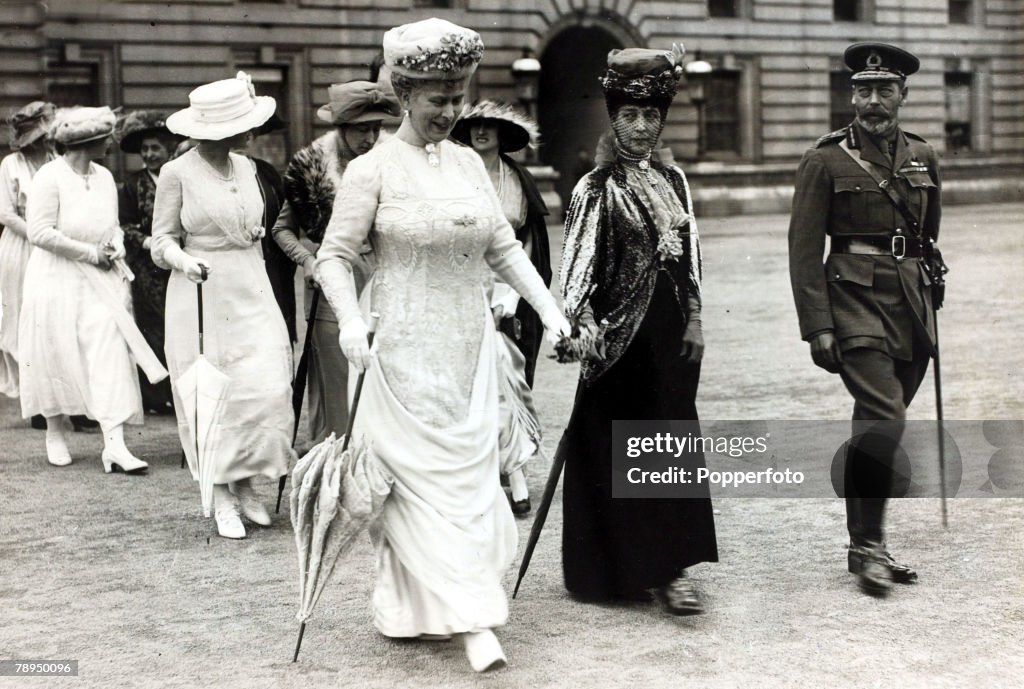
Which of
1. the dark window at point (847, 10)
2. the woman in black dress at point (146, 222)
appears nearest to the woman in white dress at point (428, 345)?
the woman in black dress at point (146, 222)

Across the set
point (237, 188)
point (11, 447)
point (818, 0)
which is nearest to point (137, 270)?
point (11, 447)

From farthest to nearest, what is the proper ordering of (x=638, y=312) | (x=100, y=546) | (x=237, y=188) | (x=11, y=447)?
(x=11, y=447) → (x=237, y=188) → (x=100, y=546) → (x=638, y=312)

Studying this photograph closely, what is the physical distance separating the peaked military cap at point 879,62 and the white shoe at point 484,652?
2.58 meters

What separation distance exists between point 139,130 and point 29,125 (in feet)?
2.25

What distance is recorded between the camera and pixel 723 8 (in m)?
11.5

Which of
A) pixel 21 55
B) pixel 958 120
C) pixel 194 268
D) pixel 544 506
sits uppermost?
pixel 21 55

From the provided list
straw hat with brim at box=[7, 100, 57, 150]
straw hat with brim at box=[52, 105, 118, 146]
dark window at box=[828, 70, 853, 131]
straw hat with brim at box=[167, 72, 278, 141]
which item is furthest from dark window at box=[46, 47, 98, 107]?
dark window at box=[828, 70, 853, 131]

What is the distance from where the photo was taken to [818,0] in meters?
10.3

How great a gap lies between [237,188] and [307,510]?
2381mm

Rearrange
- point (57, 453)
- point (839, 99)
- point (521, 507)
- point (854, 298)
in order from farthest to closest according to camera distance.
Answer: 1. point (839, 99)
2. point (57, 453)
3. point (521, 507)
4. point (854, 298)

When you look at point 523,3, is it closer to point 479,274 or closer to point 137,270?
point 137,270

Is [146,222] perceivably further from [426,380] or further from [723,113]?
[723,113]

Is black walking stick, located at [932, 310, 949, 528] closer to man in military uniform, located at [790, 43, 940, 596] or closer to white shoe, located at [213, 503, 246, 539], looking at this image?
man in military uniform, located at [790, 43, 940, 596]

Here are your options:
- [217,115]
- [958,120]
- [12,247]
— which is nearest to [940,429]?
[217,115]
